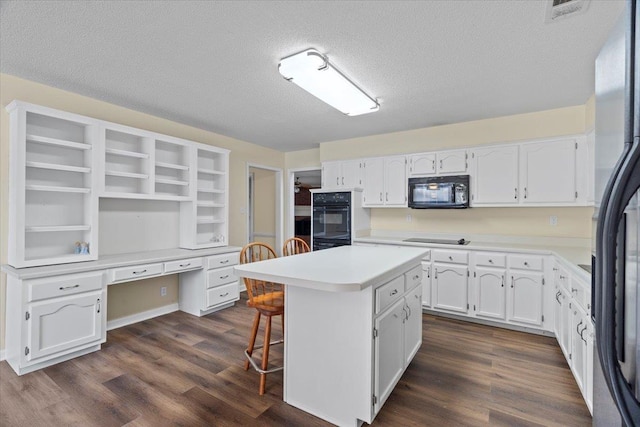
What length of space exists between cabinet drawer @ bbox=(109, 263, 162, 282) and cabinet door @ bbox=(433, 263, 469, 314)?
3.10 m

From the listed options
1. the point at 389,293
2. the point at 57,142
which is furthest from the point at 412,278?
the point at 57,142

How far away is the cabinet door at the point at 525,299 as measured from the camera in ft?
10.2

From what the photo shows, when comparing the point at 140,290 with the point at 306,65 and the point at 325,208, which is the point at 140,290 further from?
the point at 306,65

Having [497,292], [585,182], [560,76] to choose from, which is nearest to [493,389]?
[497,292]

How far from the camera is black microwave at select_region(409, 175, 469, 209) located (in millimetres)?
3717

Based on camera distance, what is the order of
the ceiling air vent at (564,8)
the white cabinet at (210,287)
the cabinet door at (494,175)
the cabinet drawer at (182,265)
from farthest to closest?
the white cabinet at (210,287) → the cabinet door at (494,175) → the cabinet drawer at (182,265) → the ceiling air vent at (564,8)

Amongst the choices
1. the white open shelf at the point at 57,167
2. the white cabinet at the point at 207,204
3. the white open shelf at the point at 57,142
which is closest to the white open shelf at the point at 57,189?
the white open shelf at the point at 57,167

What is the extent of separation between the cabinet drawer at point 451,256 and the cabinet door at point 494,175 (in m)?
0.67

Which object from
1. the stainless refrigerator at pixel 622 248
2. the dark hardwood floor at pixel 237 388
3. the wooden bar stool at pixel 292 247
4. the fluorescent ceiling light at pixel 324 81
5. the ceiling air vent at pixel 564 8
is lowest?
the dark hardwood floor at pixel 237 388

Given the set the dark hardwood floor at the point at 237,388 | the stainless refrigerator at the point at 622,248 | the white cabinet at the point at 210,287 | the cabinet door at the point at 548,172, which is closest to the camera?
the stainless refrigerator at the point at 622,248

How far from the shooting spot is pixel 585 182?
10.3 ft

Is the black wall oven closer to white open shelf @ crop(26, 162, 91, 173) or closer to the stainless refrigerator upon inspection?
white open shelf @ crop(26, 162, 91, 173)

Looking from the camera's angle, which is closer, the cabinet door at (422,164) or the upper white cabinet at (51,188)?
the upper white cabinet at (51,188)

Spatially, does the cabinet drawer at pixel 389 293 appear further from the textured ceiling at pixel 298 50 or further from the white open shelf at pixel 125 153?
the white open shelf at pixel 125 153
